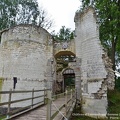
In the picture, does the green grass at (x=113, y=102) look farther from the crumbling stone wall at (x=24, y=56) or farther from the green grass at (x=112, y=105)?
the crumbling stone wall at (x=24, y=56)

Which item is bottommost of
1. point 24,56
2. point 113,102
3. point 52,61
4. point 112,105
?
point 112,105

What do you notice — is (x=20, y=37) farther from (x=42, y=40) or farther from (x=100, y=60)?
(x=100, y=60)

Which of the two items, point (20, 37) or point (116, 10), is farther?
point (116, 10)

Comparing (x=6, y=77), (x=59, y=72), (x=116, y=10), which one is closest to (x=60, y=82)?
(x=59, y=72)

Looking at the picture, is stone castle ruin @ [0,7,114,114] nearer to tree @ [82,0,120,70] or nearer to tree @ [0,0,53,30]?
tree @ [82,0,120,70]

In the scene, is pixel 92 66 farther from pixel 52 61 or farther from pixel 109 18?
pixel 109 18

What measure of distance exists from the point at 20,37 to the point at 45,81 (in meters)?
3.89

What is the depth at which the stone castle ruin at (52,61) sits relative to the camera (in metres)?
10.7

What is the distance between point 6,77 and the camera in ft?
40.7

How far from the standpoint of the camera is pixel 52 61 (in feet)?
43.4

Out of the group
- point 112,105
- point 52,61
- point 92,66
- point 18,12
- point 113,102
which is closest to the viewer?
point 92,66

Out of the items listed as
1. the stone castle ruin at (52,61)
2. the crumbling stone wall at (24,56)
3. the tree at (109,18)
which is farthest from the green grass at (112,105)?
the tree at (109,18)

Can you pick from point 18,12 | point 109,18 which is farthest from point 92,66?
point 18,12

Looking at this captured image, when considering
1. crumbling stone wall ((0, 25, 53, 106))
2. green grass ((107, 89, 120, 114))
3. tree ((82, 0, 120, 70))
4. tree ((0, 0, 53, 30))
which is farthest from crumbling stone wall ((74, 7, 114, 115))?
tree ((0, 0, 53, 30))
